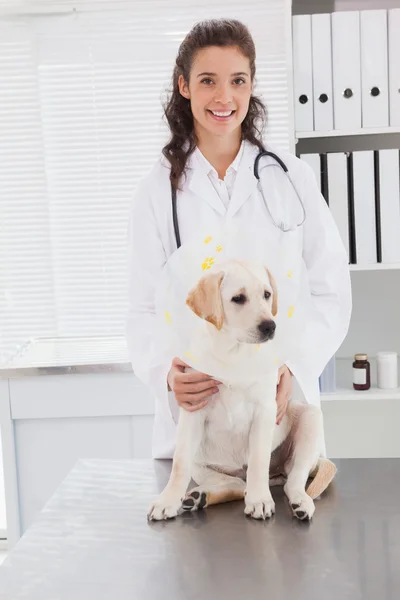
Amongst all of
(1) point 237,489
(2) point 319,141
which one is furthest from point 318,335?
(2) point 319,141

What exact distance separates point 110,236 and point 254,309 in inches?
80.6

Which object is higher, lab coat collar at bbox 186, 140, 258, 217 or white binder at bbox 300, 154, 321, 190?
white binder at bbox 300, 154, 321, 190

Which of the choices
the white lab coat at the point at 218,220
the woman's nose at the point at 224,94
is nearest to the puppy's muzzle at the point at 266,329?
the white lab coat at the point at 218,220

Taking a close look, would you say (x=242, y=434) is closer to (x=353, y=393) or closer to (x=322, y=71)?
(x=353, y=393)

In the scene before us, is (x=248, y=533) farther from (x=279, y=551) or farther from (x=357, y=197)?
(x=357, y=197)

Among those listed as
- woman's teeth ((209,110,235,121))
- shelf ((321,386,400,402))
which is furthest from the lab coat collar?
shelf ((321,386,400,402))

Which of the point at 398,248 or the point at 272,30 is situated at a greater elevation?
A: the point at 272,30

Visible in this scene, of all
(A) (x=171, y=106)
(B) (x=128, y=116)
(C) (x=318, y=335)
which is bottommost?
(C) (x=318, y=335)

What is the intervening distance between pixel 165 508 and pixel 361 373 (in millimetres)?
1418

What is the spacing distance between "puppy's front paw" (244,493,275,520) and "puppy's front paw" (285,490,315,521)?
33 mm

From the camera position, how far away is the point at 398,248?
231cm

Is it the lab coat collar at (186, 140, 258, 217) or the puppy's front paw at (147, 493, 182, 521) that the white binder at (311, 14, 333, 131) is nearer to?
the lab coat collar at (186, 140, 258, 217)

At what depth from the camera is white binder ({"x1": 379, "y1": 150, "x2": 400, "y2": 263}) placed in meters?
2.27

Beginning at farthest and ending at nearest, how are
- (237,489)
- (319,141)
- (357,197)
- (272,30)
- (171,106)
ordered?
1. (272,30)
2. (319,141)
3. (357,197)
4. (171,106)
5. (237,489)
